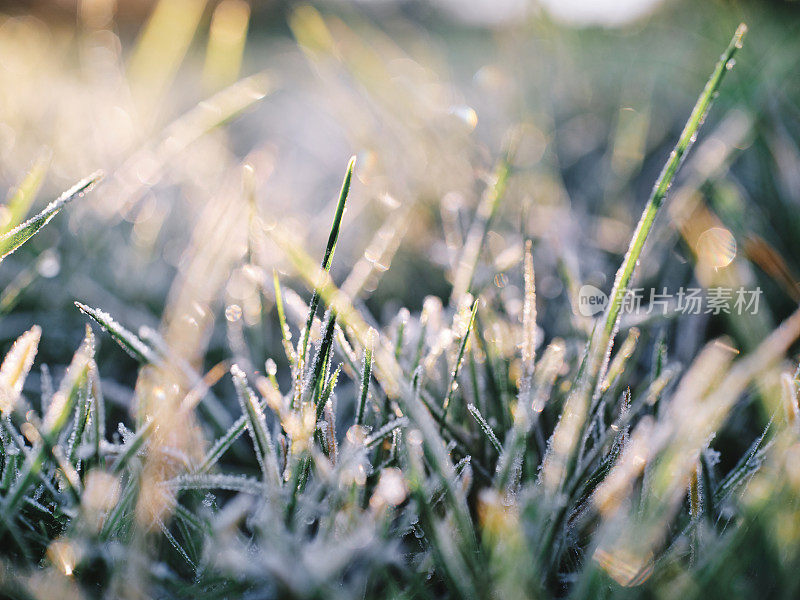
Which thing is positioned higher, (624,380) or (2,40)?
(2,40)

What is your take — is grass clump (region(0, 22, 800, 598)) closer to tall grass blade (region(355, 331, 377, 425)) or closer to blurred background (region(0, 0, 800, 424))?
tall grass blade (region(355, 331, 377, 425))

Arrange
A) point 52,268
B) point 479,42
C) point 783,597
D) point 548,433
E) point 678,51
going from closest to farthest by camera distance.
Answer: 1. point 783,597
2. point 548,433
3. point 52,268
4. point 678,51
5. point 479,42

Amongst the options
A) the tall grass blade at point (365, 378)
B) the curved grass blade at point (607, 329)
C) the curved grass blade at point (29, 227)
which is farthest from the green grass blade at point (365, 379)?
the curved grass blade at point (29, 227)

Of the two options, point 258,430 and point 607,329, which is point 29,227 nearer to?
point 258,430

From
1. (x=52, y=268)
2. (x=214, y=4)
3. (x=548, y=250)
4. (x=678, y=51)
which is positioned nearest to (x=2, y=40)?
(x=52, y=268)

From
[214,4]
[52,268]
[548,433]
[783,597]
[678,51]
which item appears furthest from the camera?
[214,4]

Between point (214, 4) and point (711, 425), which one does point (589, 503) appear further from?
point (214, 4)
